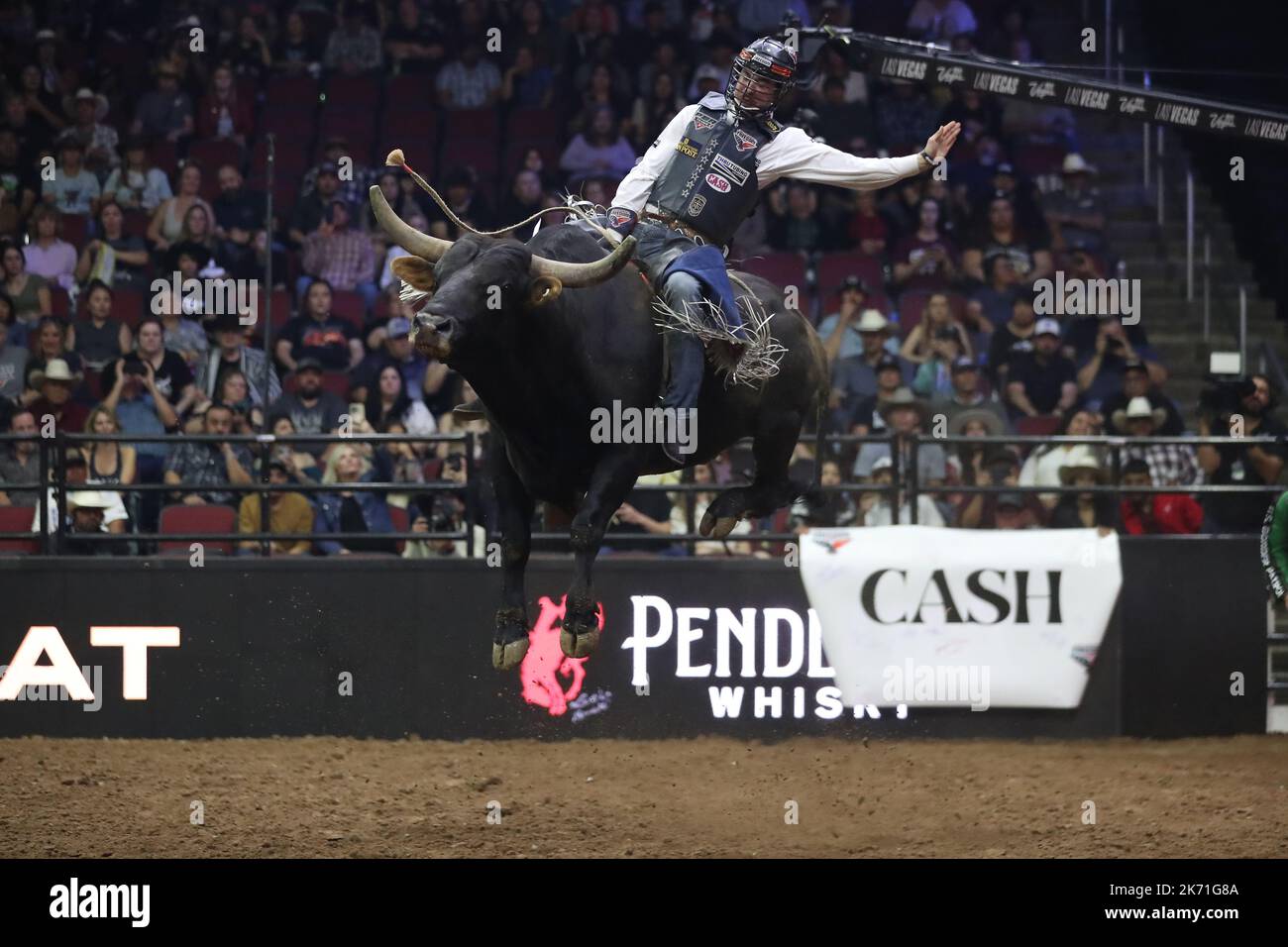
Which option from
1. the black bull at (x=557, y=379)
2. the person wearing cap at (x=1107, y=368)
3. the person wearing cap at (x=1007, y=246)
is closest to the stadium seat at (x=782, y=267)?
the person wearing cap at (x=1007, y=246)

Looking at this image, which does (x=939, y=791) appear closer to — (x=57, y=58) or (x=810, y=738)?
(x=810, y=738)

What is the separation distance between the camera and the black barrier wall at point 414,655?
501 inches

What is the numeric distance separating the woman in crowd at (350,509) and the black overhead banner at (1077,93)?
4.62 m

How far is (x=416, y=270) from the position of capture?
744cm

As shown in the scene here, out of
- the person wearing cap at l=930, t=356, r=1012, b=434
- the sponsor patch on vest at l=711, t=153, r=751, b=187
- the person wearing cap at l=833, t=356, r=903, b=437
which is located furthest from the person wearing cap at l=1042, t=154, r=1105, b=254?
the sponsor patch on vest at l=711, t=153, r=751, b=187

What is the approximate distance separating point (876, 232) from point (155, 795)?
27.8 feet

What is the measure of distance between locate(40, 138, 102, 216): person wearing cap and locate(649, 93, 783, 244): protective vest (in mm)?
9863

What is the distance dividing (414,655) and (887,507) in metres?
3.62

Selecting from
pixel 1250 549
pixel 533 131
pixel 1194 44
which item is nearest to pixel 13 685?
pixel 533 131

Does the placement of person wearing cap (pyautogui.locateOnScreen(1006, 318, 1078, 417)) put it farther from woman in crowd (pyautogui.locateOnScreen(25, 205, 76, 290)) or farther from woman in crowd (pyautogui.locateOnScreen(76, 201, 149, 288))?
woman in crowd (pyautogui.locateOnScreen(25, 205, 76, 290))

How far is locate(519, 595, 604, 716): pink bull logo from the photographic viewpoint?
12695 mm

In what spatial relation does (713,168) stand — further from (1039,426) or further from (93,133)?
(93,133)

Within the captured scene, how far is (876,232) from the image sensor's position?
16.3 meters

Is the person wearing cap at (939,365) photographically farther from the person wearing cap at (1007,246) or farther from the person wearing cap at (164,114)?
the person wearing cap at (164,114)
